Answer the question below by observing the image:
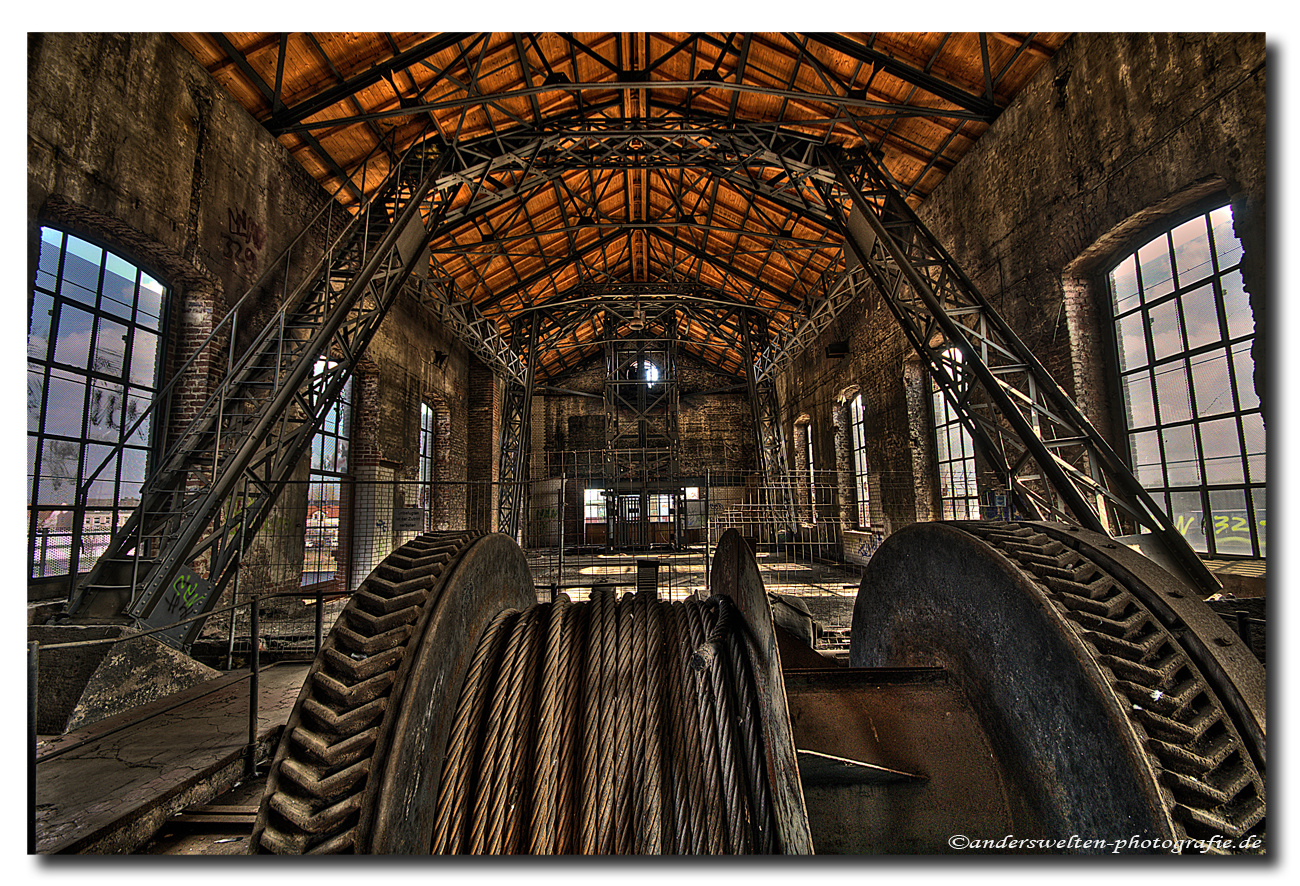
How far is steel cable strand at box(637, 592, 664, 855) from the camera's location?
1.59 m

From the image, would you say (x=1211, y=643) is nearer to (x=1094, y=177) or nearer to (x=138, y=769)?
(x=138, y=769)

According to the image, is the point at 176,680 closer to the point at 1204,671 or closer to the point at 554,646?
the point at 554,646

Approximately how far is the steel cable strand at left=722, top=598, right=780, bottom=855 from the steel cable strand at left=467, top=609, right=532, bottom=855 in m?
0.70

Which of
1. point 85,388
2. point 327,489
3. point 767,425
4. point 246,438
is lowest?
point 327,489

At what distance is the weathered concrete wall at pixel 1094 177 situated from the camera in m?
4.41

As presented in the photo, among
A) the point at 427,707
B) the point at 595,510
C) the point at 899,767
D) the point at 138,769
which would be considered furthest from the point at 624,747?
the point at 595,510

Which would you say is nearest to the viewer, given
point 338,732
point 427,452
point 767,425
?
point 338,732

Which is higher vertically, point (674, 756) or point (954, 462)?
point (954, 462)

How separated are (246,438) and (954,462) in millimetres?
10484

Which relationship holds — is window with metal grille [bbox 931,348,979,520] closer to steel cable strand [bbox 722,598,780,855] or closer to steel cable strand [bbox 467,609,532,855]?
steel cable strand [bbox 722,598,780,855]

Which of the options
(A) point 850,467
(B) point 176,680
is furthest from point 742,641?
(A) point 850,467

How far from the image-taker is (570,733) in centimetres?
173

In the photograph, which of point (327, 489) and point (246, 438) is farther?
point (327, 489)

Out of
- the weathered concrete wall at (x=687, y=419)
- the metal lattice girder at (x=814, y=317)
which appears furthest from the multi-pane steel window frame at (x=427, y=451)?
the metal lattice girder at (x=814, y=317)
